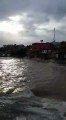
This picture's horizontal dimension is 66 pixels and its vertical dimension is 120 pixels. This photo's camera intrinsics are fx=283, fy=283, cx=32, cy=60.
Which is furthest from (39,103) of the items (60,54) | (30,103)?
(60,54)

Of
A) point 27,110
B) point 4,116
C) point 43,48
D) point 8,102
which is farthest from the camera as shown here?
point 43,48

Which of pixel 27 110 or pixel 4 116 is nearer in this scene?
pixel 4 116

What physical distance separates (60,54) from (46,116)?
233 feet

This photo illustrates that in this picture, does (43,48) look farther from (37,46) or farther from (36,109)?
(36,109)

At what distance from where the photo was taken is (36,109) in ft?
37.6

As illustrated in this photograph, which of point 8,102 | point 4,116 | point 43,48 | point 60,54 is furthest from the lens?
point 43,48

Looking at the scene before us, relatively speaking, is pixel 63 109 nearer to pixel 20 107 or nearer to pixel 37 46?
pixel 20 107

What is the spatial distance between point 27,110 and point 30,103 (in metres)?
1.41

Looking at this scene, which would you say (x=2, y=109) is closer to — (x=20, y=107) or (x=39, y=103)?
(x=20, y=107)

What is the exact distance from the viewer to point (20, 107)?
11766 millimetres

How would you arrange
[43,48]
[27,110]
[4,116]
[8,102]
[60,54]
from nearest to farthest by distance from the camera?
1. [4,116]
2. [27,110]
3. [8,102]
4. [60,54]
5. [43,48]

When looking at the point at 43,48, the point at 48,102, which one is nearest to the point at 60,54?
the point at 43,48

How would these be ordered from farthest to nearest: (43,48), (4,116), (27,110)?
(43,48)
(27,110)
(4,116)

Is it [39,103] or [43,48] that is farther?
[43,48]
